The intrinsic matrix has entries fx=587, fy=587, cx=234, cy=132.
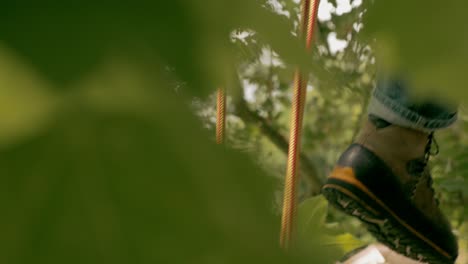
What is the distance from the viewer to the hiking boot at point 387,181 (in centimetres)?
75

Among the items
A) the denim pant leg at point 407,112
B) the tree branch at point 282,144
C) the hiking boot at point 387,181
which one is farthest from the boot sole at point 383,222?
the tree branch at point 282,144

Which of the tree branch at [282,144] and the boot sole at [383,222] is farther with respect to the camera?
the tree branch at [282,144]

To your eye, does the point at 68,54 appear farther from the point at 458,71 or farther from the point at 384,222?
the point at 384,222

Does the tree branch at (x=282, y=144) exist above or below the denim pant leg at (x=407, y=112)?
below

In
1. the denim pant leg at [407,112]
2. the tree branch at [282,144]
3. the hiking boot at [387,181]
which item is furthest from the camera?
the tree branch at [282,144]

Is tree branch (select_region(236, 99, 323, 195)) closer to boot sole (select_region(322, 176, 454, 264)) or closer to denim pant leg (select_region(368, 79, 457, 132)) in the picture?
boot sole (select_region(322, 176, 454, 264))

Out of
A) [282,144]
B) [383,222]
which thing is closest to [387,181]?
[383,222]

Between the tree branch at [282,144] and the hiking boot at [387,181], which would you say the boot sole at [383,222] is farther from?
the tree branch at [282,144]

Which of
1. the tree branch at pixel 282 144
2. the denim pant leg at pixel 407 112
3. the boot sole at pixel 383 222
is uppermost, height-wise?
the denim pant leg at pixel 407 112

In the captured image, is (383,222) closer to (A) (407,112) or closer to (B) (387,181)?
(B) (387,181)

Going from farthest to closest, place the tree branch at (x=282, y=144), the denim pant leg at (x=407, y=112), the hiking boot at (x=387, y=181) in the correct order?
1. the tree branch at (x=282, y=144)
2. the hiking boot at (x=387, y=181)
3. the denim pant leg at (x=407, y=112)

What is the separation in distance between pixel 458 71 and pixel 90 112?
8 cm

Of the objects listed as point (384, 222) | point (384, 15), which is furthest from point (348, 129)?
point (384, 15)

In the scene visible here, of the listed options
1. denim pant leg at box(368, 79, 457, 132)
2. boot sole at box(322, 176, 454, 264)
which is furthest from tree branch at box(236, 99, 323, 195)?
denim pant leg at box(368, 79, 457, 132)
